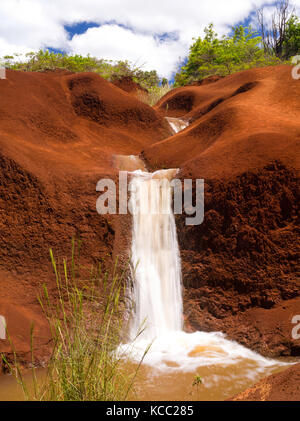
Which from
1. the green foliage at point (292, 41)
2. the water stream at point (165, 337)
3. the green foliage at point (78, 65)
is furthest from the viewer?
the green foliage at point (292, 41)

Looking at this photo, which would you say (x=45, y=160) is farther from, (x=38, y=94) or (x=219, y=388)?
(x=219, y=388)

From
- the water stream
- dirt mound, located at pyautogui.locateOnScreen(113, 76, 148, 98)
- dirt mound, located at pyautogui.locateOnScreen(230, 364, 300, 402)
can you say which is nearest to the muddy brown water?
the water stream

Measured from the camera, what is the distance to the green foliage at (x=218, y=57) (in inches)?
873

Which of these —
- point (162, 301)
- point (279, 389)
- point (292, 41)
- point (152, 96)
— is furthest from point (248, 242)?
point (292, 41)

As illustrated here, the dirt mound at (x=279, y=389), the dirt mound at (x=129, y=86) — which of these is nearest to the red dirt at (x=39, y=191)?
the dirt mound at (x=279, y=389)

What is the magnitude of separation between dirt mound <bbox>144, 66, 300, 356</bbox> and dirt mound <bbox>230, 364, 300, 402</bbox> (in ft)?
8.85

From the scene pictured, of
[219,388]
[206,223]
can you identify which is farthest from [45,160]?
[219,388]

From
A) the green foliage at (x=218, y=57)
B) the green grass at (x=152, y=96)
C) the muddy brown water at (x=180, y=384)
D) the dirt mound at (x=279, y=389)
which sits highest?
the green foliage at (x=218, y=57)

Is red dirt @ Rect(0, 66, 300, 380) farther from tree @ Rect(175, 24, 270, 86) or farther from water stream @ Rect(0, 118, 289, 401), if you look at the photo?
tree @ Rect(175, 24, 270, 86)

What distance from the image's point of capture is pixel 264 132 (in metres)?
7.15

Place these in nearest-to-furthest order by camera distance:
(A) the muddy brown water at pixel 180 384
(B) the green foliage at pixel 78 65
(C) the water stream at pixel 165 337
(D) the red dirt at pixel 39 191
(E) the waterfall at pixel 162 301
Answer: (A) the muddy brown water at pixel 180 384, (C) the water stream at pixel 165 337, (E) the waterfall at pixel 162 301, (D) the red dirt at pixel 39 191, (B) the green foliage at pixel 78 65

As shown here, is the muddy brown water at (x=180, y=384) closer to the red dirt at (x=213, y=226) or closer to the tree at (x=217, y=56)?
the red dirt at (x=213, y=226)

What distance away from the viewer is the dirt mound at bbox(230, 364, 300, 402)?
245 cm

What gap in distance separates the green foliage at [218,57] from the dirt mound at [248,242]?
16.2 meters
